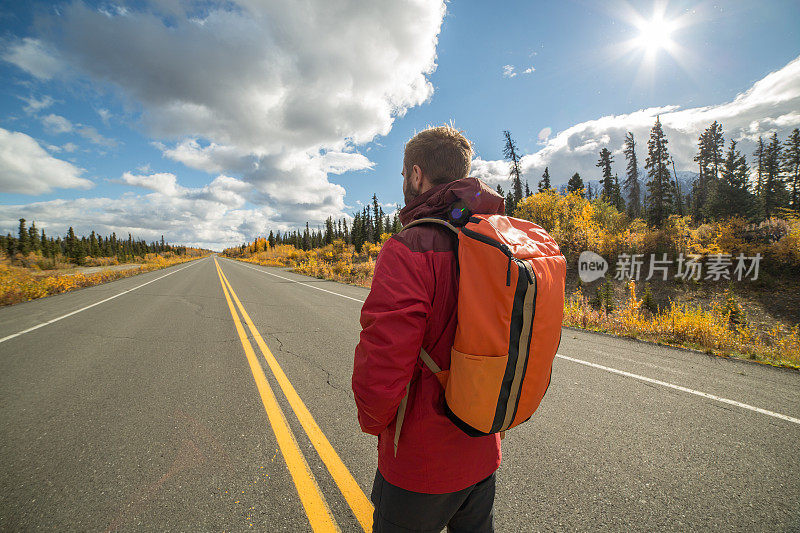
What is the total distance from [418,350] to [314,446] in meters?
2.09

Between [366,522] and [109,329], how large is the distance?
Result: 7.54 metres

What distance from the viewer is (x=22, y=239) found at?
52.7 meters

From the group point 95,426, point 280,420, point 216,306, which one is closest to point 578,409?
point 280,420

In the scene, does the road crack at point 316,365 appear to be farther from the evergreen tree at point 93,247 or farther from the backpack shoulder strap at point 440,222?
the evergreen tree at point 93,247

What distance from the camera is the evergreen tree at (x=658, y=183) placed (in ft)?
104

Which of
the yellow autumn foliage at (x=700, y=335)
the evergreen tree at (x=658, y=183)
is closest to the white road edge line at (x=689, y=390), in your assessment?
the yellow autumn foliage at (x=700, y=335)

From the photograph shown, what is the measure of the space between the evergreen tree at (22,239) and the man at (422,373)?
8078 cm

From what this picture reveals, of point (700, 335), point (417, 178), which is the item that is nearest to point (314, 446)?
point (417, 178)

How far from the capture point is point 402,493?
1.16 m

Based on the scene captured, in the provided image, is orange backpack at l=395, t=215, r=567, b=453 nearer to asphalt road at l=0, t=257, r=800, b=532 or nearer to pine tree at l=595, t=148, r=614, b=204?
asphalt road at l=0, t=257, r=800, b=532

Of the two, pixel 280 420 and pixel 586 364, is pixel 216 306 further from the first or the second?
pixel 586 364

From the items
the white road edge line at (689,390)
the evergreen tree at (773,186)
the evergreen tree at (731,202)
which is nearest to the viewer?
the white road edge line at (689,390)

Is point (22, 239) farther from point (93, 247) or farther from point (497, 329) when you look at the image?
point (497, 329)

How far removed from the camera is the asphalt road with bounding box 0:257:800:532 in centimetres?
191
